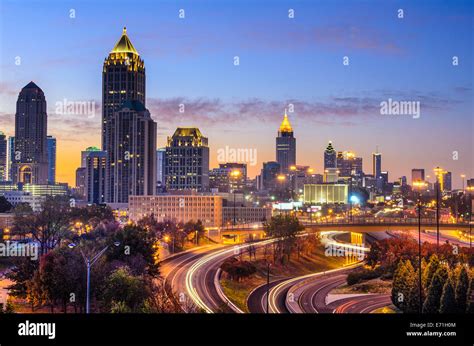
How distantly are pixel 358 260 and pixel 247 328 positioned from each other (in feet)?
113

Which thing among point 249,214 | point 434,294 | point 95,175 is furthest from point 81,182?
point 434,294

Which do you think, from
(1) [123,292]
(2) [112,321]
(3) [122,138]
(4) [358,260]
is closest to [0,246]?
(1) [123,292]

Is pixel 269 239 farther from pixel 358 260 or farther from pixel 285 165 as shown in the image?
pixel 285 165

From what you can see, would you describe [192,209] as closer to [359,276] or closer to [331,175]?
[359,276]

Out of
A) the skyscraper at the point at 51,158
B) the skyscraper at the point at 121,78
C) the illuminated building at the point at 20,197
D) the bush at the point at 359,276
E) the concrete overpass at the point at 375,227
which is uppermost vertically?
the skyscraper at the point at 121,78

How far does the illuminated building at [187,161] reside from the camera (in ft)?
265

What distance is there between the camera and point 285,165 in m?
86.2

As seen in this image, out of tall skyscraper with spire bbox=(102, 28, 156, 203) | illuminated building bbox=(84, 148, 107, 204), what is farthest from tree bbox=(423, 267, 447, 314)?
illuminated building bbox=(84, 148, 107, 204)

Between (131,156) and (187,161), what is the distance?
47.2 feet

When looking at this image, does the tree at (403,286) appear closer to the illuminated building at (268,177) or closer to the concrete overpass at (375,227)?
the concrete overpass at (375,227)

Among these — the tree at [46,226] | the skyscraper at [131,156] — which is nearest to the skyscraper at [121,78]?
the skyscraper at [131,156]

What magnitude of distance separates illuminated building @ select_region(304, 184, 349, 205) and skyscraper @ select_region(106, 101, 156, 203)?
86.3ft

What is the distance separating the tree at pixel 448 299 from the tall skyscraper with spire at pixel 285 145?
5473 centimetres

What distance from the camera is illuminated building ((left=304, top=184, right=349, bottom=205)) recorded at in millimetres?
100438
